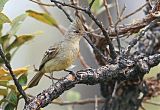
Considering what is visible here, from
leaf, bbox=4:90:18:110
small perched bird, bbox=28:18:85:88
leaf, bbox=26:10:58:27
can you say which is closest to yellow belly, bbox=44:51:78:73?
small perched bird, bbox=28:18:85:88

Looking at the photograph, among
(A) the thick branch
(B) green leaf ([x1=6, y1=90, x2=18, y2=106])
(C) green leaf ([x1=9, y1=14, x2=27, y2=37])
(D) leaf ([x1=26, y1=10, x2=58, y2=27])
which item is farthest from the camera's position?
(D) leaf ([x1=26, y1=10, x2=58, y2=27])

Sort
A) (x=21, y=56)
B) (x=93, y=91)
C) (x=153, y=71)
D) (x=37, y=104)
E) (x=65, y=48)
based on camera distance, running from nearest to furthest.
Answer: (x=37, y=104) < (x=65, y=48) < (x=153, y=71) < (x=93, y=91) < (x=21, y=56)

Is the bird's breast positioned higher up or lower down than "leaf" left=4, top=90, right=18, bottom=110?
higher up

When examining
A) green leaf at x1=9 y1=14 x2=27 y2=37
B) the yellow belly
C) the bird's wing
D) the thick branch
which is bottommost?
the thick branch

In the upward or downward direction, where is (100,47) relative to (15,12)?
downward

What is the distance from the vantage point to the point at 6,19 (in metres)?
1.20

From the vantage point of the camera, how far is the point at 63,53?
1.53m

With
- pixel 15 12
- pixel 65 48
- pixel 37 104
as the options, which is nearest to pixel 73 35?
pixel 65 48

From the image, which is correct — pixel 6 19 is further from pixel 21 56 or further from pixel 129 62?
pixel 21 56

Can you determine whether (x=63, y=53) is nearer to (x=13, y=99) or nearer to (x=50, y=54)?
(x=50, y=54)

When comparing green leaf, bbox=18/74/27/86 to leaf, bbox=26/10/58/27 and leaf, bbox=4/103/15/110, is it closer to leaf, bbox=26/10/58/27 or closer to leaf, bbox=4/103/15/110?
leaf, bbox=4/103/15/110

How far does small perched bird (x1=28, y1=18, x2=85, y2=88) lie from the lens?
144 cm

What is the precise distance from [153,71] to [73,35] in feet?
1.47

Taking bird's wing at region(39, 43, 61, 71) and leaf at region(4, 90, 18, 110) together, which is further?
bird's wing at region(39, 43, 61, 71)
